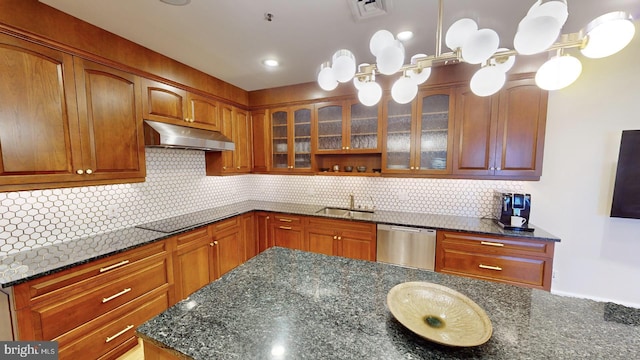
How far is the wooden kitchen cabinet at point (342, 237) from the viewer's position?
2.58m

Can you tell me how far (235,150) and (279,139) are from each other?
0.64 m

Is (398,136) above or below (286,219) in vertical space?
above

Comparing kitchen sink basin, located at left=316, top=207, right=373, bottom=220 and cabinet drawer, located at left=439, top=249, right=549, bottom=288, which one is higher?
kitchen sink basin, located at left=316, top=207, right=373, bottom=220

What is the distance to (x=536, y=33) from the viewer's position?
0.73m

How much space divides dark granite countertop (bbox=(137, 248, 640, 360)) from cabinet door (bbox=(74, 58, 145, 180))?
5.13 ft

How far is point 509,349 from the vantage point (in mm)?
743

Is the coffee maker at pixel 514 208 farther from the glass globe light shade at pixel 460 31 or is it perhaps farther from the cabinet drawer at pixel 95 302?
the cabinet drawer at pixel 95 302

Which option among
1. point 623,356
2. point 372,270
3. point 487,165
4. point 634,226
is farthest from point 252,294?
point 634,226

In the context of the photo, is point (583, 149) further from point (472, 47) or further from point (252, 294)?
point (252, 294)

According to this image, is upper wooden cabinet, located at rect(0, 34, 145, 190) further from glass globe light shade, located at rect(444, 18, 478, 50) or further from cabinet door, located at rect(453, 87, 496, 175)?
cabinet door, located at rect(453, 87, 496, 175)

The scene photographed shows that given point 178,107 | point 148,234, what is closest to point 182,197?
point 148,234

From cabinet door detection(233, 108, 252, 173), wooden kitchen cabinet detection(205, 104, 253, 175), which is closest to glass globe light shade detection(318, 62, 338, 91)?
wooden kitchen cabinet detection(205, 104, 253, 175)

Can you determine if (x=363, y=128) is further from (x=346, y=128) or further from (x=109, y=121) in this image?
(x=109, y=121)

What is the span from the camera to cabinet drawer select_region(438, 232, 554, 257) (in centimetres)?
201
